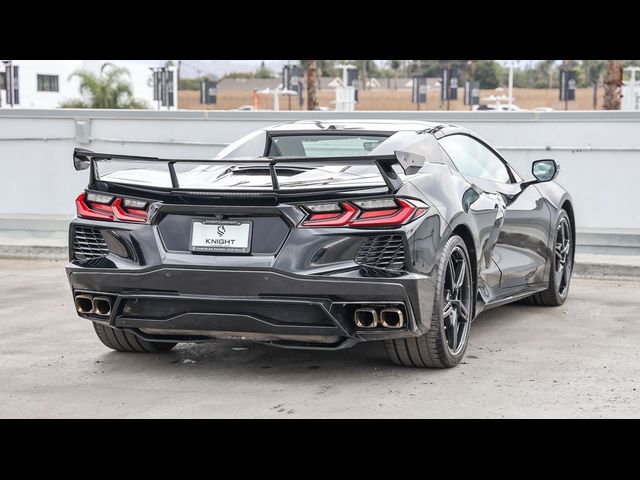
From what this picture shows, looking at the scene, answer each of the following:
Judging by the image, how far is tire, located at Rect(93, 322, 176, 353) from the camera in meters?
6.51

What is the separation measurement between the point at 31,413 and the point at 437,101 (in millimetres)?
86539

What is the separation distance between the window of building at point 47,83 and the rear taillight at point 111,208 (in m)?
69.4

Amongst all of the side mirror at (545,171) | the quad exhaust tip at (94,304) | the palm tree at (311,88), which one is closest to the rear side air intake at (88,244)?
the quad exhaust tip at (94,304)

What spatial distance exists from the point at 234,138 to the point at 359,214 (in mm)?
9284

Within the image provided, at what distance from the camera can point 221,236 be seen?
5621 mm

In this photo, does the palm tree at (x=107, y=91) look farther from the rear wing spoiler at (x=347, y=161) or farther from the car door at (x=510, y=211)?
the rear wing spoiler at (x=347, y=161)

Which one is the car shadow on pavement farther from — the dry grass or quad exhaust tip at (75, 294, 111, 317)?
the dry grass

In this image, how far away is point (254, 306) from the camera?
18.2 ft

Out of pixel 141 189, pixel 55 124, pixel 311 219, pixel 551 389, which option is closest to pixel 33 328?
pixel 141 189

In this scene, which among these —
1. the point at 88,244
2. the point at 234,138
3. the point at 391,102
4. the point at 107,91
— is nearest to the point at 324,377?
the point at 88,244

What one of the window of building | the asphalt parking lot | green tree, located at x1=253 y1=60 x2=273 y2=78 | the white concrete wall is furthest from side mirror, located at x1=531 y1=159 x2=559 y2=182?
green tree, located at x1=253 y1=60 x2=273 y2=78

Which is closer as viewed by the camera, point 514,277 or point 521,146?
point 514,277

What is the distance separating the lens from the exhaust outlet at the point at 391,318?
554cm

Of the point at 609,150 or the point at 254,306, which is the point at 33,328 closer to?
the point at 254,306
